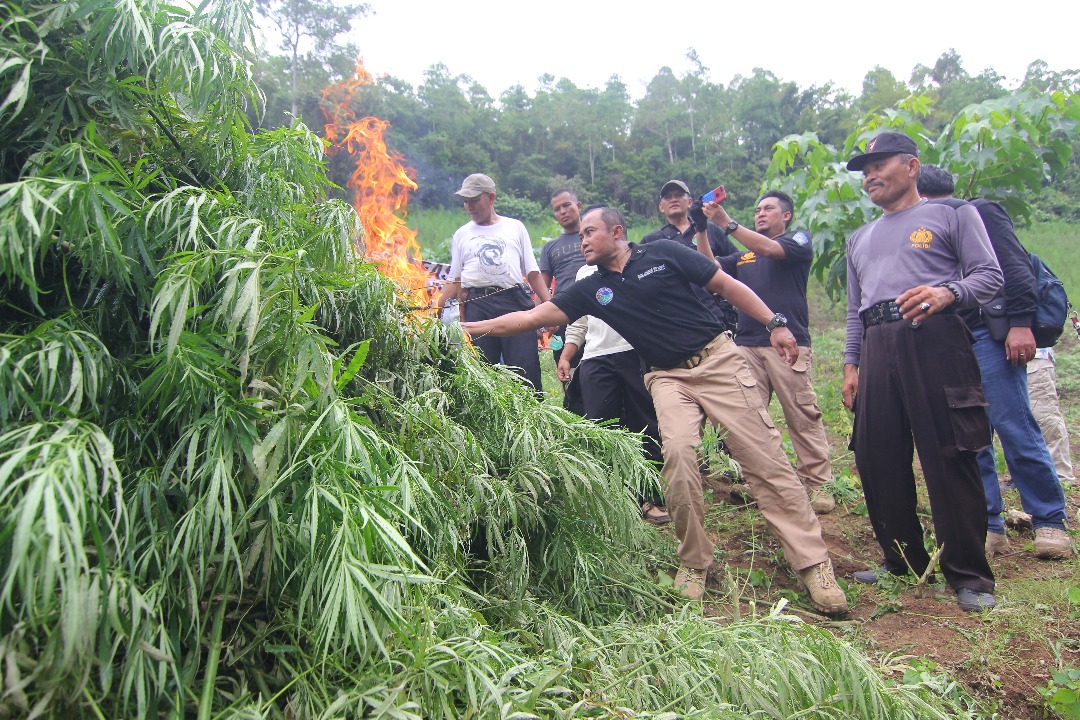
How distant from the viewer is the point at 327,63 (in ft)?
99.6

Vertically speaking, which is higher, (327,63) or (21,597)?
(327,63)

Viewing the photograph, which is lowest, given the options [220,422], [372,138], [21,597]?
[21,597]

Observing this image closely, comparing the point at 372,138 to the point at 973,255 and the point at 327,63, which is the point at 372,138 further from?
the point at 327,63

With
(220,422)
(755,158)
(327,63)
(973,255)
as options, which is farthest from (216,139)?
(755,158)

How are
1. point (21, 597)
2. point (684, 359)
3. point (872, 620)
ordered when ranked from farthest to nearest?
1. point (684, 359)
2. point (872, 620)
3. point (21, 597)

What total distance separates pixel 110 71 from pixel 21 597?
5.05 ft

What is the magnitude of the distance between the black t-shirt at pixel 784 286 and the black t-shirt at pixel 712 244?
0.26 meters

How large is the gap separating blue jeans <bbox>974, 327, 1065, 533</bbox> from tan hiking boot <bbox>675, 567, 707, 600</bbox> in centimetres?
168

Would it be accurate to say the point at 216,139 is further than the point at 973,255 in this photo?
No

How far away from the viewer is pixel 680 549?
331 centimetres

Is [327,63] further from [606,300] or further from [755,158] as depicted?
[606,300]

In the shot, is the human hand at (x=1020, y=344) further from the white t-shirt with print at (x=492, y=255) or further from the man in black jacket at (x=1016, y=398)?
the white t-shirt with print at (x=492, y=255)

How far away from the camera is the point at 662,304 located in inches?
143

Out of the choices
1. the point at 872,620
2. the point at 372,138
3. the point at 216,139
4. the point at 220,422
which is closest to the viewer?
the point at 220,422
